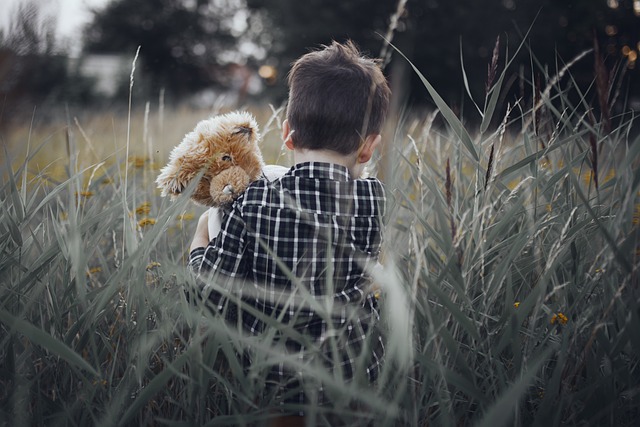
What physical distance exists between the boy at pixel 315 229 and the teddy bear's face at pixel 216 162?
62mm

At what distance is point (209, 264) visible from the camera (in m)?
1.27

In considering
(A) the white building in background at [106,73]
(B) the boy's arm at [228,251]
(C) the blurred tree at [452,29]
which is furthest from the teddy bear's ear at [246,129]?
(A) the white building in background at [106,73]

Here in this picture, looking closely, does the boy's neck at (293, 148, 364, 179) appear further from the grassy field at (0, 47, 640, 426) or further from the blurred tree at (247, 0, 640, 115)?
the blurred tree at (247, 0, 640, 115)

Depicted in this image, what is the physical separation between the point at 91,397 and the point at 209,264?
374 mm

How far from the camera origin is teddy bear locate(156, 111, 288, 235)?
132cm

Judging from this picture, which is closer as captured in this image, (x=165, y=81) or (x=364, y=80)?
(x=364, y=80)

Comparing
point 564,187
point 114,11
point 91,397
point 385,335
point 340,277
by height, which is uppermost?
point 114,11

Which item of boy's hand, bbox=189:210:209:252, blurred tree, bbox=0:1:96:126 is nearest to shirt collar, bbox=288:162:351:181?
boy's hand, bbox=189:210:209:252

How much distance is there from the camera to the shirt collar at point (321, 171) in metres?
1.29

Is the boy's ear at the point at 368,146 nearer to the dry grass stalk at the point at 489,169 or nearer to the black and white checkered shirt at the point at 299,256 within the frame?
the black and white checkered shirt at the point at 299,256

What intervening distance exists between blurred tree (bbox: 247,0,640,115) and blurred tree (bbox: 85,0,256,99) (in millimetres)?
9733

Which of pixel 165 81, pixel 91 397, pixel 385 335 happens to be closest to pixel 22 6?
pixel 91 397

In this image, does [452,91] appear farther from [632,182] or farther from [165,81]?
[165,81]

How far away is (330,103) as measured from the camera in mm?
1317
